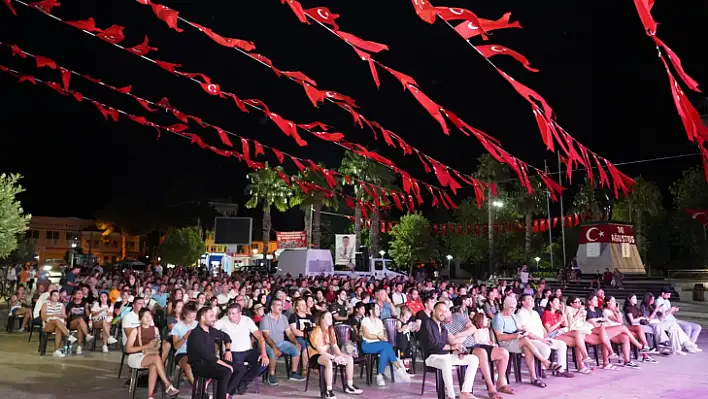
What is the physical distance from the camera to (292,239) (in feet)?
148

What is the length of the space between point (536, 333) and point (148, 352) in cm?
588

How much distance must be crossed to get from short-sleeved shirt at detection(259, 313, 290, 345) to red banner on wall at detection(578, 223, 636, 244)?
30.0 metres

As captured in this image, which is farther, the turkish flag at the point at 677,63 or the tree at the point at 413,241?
the tree at the point at 413,241

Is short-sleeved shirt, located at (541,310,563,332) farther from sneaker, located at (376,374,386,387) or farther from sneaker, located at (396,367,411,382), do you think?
sneaker, located at (376,374,386,387)

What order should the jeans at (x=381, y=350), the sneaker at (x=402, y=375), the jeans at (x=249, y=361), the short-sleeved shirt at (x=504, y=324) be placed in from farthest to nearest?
the short-sleeved shirt at (x=504, y=324)
the sneaker at (x=402, y=375)
the jeans at (x=381, y=350)
the jeans at (x=249, y=361)

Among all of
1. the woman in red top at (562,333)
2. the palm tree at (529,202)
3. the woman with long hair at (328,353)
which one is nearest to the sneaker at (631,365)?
the woman in red top at (562,333)

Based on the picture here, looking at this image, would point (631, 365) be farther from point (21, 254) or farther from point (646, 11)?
point (21, 254)

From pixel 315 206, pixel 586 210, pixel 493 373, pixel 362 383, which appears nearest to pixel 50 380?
pixel 362 383

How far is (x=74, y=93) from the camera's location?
8.98m

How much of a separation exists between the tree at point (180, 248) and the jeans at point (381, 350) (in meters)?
60.7

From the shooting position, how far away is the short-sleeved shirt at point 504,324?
8742 millimetres

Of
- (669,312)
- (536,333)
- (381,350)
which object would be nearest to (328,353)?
(381,350)

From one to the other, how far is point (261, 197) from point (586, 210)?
27539 millimetres

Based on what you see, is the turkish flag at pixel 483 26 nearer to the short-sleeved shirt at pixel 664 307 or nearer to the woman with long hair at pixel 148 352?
the woman with long hair at pixel 148 352
